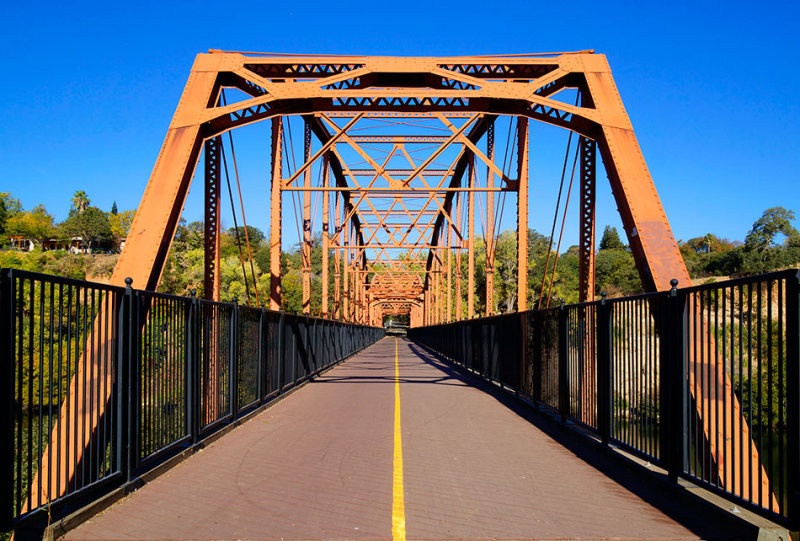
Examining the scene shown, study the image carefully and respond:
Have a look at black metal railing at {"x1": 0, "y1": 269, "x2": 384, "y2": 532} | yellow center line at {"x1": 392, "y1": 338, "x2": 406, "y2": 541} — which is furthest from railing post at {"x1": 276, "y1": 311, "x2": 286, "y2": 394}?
yellow center line at {"x1": 392, "y1": 338, "x2": 406, "y2": 541}

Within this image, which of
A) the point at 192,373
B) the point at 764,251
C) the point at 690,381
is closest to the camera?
the point at 690,381

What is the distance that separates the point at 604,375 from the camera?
8273 millimetres

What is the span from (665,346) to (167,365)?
5228mm

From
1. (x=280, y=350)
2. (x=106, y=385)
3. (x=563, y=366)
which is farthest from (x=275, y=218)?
(x=106, y=385)

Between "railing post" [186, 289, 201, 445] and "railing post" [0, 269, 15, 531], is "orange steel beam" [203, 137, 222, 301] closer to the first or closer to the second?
"railing post" [186, 289, 201, 445]

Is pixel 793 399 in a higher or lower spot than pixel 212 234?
lower

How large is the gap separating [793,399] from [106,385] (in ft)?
17.5

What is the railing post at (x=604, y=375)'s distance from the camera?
26.9ft

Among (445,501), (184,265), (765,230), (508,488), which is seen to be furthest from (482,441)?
(765,230)

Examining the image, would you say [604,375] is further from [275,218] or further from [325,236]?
[325,236]

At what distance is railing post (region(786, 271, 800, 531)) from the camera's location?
14.3 ft

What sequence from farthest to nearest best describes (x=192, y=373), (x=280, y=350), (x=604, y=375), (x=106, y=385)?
(x=280, y=350), (x=604, y=375), (x=192, y=373), (x=106, y=385)

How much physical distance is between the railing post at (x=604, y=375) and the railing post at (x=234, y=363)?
17.1 ft

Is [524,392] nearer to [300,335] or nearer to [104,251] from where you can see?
[300,335]
